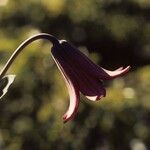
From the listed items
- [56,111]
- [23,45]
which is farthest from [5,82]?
[56,111]

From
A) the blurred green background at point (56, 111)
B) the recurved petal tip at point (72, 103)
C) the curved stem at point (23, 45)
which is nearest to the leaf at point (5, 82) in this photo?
the curved stem at point (23, 45)

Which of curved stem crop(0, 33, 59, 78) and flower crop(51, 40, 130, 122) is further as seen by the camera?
flower crop(51, 40, 130, 122)

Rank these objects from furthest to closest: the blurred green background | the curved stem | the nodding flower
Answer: the blurred green background < the nodding flower < the curved stem

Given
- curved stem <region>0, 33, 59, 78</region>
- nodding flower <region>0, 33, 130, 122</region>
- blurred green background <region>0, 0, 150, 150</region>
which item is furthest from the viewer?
blurred green background <region>0, 0, 150, 150</region>

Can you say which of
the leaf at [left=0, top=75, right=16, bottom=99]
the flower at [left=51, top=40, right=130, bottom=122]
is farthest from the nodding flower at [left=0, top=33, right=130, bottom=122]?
→ the leaf at [left=0, top=75, right=16, bottom=99]

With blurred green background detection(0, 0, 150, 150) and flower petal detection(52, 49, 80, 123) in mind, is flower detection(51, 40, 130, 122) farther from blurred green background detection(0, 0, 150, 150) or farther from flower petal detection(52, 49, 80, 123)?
blurred green background detection(0, 0, 150, 150)

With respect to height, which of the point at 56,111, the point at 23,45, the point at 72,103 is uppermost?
the point at 23,45

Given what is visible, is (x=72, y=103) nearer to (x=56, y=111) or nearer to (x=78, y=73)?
(x=78, y=73)

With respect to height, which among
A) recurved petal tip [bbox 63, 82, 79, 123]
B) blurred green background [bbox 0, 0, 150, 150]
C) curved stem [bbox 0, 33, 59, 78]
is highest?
curved stem [bbox 0, 33, 59, 78]

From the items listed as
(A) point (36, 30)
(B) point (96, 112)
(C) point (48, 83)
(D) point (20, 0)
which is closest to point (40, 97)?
(C) point (48, 83)

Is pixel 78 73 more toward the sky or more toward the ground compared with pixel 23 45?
more toward the ground
